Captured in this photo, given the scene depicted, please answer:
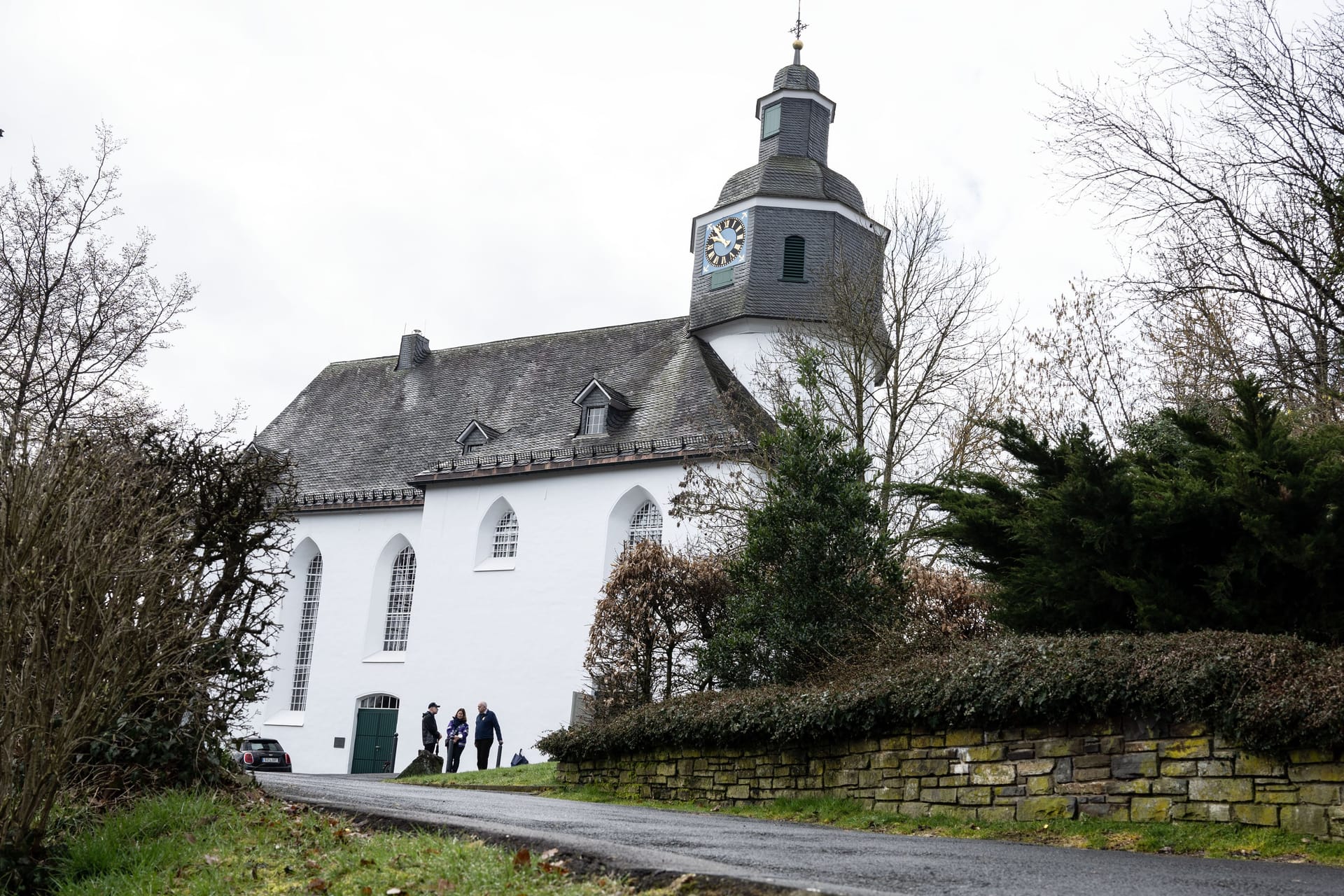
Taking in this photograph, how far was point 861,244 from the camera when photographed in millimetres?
30625

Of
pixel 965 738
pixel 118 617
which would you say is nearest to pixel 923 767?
pixel 965 738

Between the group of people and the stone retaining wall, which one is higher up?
the stone retaining wall

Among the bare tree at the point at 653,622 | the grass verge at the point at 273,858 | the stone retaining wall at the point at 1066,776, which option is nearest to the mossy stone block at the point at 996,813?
the stone retaining wall at the point at 1066,776

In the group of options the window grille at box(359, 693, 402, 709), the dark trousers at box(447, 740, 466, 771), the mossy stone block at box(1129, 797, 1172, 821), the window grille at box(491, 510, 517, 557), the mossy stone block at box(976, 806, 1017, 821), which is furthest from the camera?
the window grille at box(359, 693, 402, 709)

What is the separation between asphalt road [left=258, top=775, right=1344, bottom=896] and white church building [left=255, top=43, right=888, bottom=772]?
53.5ft

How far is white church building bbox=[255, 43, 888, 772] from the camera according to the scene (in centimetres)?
2800

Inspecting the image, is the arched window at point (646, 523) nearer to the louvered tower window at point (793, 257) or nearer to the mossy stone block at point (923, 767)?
the louvered tower window at point (793, 257)

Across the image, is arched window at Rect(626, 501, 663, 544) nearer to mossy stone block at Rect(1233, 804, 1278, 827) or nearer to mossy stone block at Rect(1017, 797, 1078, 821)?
mossy stone block at Rect(1017, 797, 1078, 821)

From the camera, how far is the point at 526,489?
29.6m

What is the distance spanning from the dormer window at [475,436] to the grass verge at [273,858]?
23.3m

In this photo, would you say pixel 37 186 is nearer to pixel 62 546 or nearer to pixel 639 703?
pixel 639 703

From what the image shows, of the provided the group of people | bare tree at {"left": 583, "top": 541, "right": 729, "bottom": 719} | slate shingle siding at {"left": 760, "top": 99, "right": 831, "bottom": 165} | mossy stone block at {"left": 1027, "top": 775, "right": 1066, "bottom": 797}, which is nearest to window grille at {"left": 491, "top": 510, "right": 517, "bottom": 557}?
the group of people

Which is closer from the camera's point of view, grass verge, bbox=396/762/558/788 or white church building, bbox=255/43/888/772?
grass verge, bbox=396/762/558/788

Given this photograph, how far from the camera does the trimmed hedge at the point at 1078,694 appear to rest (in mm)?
7793
